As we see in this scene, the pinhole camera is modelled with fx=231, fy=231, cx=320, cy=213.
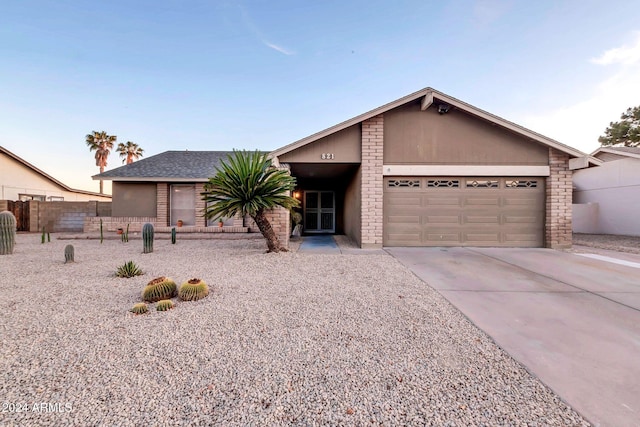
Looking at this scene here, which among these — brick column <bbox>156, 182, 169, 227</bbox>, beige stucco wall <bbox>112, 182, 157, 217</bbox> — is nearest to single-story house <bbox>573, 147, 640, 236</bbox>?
brick column <bbox>156, 182, 169, 227</bbox>

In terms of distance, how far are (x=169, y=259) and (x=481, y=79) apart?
15.2 meters

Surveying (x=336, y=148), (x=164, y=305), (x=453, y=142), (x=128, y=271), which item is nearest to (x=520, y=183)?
(x=453, y=142)

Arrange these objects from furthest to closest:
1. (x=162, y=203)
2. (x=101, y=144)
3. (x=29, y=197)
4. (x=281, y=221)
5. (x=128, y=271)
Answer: (x=101, y=144) < (x=29, y=197) < (x=162, y=203) < (x=281, y=221) < (x=128, y=271)

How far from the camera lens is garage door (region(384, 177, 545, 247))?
26.2 feet

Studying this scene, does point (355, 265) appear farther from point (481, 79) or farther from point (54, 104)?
point (54, 104)

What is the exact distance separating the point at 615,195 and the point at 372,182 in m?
14.4

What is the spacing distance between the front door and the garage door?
18.7ft

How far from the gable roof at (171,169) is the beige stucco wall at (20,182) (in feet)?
27.6

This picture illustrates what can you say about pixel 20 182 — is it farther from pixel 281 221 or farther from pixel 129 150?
pixel 281 221

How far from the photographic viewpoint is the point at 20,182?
15.1 metres

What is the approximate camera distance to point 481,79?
1132 centimetres

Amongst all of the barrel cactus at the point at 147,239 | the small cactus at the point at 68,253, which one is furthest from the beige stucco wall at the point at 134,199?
the small cactus at the point at 68,253

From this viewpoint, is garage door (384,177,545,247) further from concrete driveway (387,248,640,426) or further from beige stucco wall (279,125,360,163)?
concrete driveway (387,248,640,426)

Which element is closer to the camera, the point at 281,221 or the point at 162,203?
the point at 281,221
